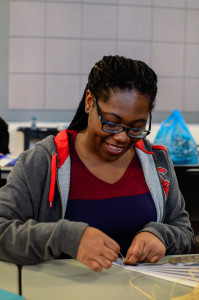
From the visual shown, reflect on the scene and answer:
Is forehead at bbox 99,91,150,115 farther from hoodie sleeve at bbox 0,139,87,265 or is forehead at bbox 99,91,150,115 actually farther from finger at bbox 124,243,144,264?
finger at bbox 124,243,144,264

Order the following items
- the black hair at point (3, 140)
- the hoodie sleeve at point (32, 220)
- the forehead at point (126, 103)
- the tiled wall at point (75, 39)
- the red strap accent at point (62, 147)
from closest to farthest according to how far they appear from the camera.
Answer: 1. the hoodie sleeve at point (32, 220)
2. the forehead at point (126, 103)
3. the red strap accent at point (62, 147)
4. the black hair at point (3, 140)
5. the tiled wall at point (75, 39)

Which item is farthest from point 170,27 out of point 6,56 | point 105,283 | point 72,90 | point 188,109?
point 105,283

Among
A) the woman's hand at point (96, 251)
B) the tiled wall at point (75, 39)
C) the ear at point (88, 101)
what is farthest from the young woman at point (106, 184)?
the tiled wall at point (75, 39)

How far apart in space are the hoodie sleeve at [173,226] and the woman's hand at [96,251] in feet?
0.81

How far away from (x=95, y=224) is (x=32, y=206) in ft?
0.70

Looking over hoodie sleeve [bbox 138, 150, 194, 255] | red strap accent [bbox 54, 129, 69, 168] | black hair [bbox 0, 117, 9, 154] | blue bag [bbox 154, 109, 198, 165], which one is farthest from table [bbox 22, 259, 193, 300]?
black hair [bbox 0, 117, 9, 154]

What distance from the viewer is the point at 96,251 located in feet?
3.47

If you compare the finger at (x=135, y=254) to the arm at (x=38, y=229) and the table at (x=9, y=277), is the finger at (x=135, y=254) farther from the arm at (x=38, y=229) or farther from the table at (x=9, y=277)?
the table at (x=9, y=277)

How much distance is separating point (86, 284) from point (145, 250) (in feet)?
0.72

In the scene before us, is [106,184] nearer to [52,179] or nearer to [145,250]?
[52,179]

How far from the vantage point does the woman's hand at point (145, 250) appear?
118 cm

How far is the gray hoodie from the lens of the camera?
114 centimetres

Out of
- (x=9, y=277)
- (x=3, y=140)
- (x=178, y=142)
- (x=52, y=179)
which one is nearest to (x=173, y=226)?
(x=52, y=179)

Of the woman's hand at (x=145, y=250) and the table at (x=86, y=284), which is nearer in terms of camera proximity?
the table at (x=86, y=284)
